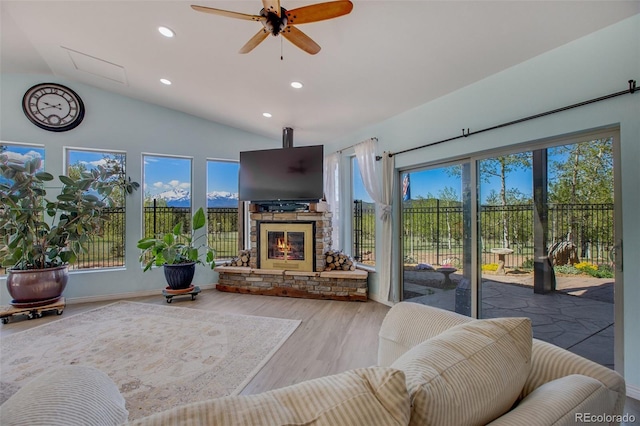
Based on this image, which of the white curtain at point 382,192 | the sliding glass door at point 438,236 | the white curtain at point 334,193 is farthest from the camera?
the white curtain at point 334,193

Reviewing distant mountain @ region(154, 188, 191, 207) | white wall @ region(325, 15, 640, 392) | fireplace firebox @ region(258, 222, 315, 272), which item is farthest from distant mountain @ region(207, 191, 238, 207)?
white wall @ region(325, 15, 640, 392)

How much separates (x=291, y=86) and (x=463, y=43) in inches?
74.8

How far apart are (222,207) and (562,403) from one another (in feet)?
17.3

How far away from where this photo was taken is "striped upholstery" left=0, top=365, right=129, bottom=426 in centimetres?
66

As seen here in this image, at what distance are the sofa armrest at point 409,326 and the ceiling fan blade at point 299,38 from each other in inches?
78.8

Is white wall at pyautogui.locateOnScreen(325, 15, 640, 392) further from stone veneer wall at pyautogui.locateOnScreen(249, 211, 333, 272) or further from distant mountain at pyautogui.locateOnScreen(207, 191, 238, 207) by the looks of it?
distant mountain at pyautogui.locateOnScreen(207, 191, 238, 207)

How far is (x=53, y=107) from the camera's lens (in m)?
4.23

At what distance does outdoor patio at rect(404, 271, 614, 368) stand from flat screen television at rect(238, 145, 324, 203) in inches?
106

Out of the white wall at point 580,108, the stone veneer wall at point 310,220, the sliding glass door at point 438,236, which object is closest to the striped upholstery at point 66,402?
the white wall at point 580,108

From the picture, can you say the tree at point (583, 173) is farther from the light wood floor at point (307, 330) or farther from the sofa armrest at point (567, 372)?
the sofa armrest at point (567, 372)

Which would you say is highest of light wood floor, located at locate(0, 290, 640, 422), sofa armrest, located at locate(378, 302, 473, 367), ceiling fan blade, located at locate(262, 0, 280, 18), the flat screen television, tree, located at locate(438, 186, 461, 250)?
ceiling fan blade, located at locate(262, 0, 280, 18)

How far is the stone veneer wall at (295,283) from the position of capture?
4363 millimetres

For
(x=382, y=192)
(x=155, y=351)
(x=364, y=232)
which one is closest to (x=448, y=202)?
(x=382, y=192)

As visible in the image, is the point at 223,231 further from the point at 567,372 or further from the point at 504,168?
the point at 567,372
